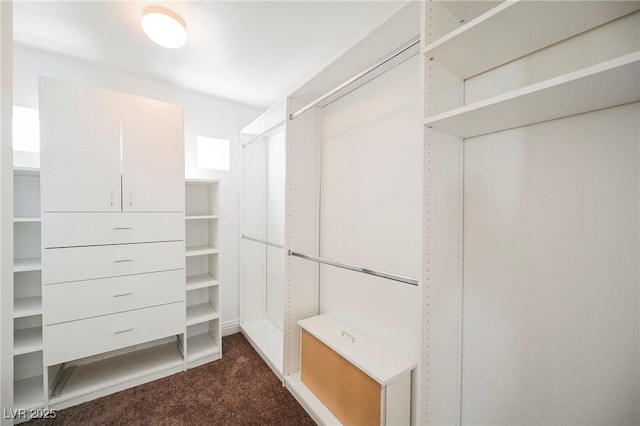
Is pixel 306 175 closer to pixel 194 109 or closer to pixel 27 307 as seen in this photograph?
pixel 194 109

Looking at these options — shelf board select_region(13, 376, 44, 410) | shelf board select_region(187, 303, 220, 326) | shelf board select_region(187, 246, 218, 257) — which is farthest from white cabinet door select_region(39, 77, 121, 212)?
shelf board select_region(13, 376, 44, 410)

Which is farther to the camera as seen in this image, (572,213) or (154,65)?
(154,65)

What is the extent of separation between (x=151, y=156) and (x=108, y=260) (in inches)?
32.1

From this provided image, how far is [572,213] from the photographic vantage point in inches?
36.3

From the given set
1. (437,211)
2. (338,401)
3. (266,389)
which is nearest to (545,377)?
(437,211)

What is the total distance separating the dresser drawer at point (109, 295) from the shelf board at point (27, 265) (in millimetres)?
153

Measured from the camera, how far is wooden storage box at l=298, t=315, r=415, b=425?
1.28 meters

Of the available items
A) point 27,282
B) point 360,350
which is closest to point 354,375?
point 360,350

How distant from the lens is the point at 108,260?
1840 mm

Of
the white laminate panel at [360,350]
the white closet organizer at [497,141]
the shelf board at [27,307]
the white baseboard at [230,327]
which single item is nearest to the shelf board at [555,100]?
the white closet organizer at [497,141]

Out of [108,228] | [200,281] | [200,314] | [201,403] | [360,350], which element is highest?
[108,228]

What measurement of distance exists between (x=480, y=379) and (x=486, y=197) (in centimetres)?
83

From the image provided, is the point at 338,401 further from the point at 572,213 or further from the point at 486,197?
the point at 572,213

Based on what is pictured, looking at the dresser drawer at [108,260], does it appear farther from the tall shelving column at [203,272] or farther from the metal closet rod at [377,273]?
the metal closet rod at [377,273]
